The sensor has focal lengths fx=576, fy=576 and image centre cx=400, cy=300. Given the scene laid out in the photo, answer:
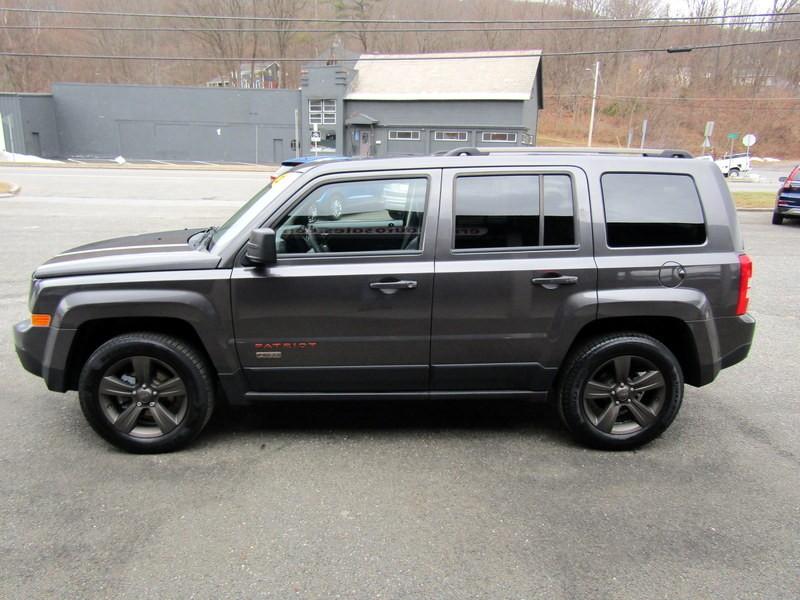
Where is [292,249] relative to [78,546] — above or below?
above

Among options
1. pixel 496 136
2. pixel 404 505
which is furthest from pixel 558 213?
pixel 496 136

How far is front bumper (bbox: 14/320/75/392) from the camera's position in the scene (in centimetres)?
351

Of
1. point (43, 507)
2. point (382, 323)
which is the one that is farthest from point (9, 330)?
point (382, 323)

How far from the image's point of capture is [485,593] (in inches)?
98.8

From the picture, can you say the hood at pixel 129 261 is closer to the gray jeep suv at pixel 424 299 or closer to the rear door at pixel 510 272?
the gray jeep suv at pixel 424 299

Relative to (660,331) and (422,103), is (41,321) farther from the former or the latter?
(422,103)

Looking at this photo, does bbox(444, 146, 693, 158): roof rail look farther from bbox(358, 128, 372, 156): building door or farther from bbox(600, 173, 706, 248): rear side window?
bbox(358, 128, 372, 156): building door

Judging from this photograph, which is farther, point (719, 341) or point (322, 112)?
point (322, 112)

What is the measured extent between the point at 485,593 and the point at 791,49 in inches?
3491

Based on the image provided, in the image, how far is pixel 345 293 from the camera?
137 inches

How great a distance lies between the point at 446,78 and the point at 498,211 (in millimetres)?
41544

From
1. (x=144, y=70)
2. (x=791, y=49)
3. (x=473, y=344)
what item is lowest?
(x=473, y=344)

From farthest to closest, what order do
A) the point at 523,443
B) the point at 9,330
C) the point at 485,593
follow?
the point at 9,330
the point at 523,443
the point at 485,593

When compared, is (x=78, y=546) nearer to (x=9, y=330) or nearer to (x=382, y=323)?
(x=382, y=323)
